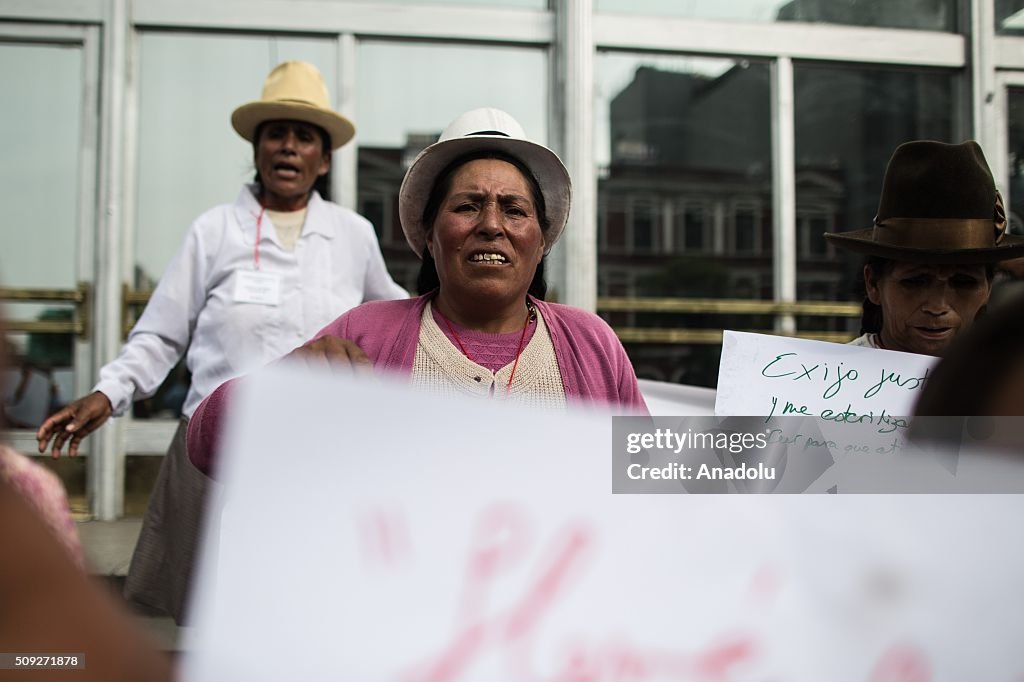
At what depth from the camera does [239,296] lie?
2.52m

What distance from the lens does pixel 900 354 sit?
141 centimetres

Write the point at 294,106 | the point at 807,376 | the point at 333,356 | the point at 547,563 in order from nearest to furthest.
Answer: the point at 547,563 < the point at 333,356 < the point at 807,376 < the point at 294,106

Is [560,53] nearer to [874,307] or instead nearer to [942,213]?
[874,307]

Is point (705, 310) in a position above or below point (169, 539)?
above

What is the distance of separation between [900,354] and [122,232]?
373 cm

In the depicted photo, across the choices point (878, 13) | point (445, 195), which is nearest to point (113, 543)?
point (445, 195)

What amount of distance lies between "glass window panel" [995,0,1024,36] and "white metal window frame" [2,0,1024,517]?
0.05 m

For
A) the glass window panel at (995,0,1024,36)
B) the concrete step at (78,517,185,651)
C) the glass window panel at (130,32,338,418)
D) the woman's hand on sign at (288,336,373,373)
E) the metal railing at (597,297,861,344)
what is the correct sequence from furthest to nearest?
the glass window panel at (995,0,1024,36)
the metal railing at (597,297,861,344)
the glass window panel at (130,32,338,418)
the concrete step at (78,517,185,651)
the woman's hand on sign at (288,336,373,373)

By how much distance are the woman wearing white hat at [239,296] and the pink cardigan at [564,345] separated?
96cm

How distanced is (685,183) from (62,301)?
3.09 metres

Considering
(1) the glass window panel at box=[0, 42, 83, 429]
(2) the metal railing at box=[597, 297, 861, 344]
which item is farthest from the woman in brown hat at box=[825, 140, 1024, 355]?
(1) the glass window panel at box=[0, 42, 83, 429]

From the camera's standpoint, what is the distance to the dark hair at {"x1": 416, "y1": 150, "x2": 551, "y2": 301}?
1745 mm

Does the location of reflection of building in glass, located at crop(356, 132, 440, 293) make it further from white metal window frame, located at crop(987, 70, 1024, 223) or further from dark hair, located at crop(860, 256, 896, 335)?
white metal window frame, located at crop(987, 70, 1024, 223)

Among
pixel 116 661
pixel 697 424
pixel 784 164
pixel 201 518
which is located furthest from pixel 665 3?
pixel 116 661
